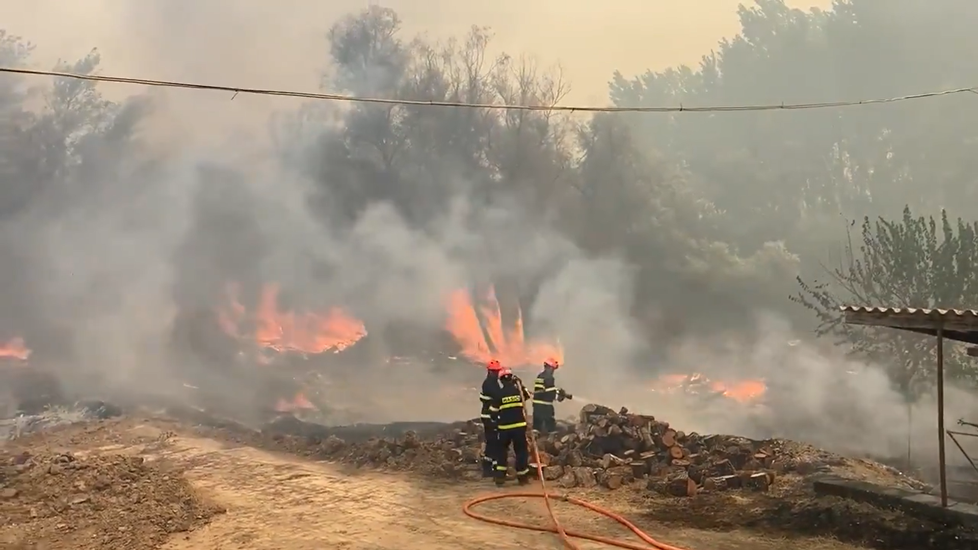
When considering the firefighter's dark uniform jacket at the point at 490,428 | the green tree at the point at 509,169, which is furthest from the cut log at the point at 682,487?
the green tree at the point at 509,169

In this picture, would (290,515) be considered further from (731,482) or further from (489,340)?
(489,340)

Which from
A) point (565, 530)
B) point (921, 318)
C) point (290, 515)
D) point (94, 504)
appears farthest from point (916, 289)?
point (94, 504)

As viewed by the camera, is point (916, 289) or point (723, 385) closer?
point (916, 289)

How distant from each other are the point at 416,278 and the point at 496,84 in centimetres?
1069

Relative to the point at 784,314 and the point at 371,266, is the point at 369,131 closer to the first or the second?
the point at 371,266

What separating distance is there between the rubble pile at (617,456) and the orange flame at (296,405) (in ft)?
17.5

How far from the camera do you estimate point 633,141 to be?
109 feet

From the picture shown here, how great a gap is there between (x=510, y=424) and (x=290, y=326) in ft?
42.5

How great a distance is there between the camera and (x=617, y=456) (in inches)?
444

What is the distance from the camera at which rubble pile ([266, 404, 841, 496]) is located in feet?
32.7

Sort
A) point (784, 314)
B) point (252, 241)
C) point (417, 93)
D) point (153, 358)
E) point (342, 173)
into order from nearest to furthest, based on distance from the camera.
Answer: point (153, 358)
point (252, 241)
point (342, 173)
point (417, 93)
point (784, 314)

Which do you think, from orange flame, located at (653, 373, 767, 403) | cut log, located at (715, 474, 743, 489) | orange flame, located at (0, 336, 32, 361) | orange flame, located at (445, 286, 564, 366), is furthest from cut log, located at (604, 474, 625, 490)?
orange flame, located at (0, 336, 32, 361)

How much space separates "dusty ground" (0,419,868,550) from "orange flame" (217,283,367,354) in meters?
8.98

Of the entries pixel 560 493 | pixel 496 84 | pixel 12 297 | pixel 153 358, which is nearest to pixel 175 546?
pixel 560 493
